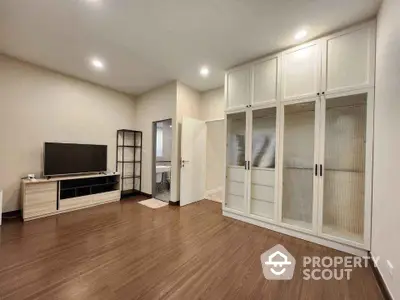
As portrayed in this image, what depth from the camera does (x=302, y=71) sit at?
8.63 feet

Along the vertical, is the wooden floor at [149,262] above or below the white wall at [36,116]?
below

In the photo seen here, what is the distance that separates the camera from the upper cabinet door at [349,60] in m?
2.16

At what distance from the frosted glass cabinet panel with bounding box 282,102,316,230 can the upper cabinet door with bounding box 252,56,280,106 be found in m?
0.34

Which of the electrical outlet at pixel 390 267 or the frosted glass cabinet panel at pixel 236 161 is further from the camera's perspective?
the frosted glass cabinet panel at pixel 236 161

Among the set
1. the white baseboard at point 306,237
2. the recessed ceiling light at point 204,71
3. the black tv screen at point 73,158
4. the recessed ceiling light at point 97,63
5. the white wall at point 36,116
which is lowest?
the white baseboard at point 306,237

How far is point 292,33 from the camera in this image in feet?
8.14

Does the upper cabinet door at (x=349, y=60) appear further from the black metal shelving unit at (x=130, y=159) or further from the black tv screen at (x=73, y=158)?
the black tv screen at (x=73, y=158)

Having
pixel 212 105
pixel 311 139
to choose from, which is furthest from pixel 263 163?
pixel 212 105

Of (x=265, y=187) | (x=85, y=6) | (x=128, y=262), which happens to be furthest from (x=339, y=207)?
(x=85, y=6)

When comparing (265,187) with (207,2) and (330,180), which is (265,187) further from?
(207,2)

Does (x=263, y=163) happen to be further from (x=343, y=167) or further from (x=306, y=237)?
(x=306, y=237)

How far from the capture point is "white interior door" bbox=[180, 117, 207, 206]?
4.16 m

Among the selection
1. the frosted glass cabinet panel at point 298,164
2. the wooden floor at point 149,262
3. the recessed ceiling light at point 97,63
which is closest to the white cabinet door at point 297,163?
the frosted glass cabinet panel at point 298,164

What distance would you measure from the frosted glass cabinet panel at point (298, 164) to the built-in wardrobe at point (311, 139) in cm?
1
